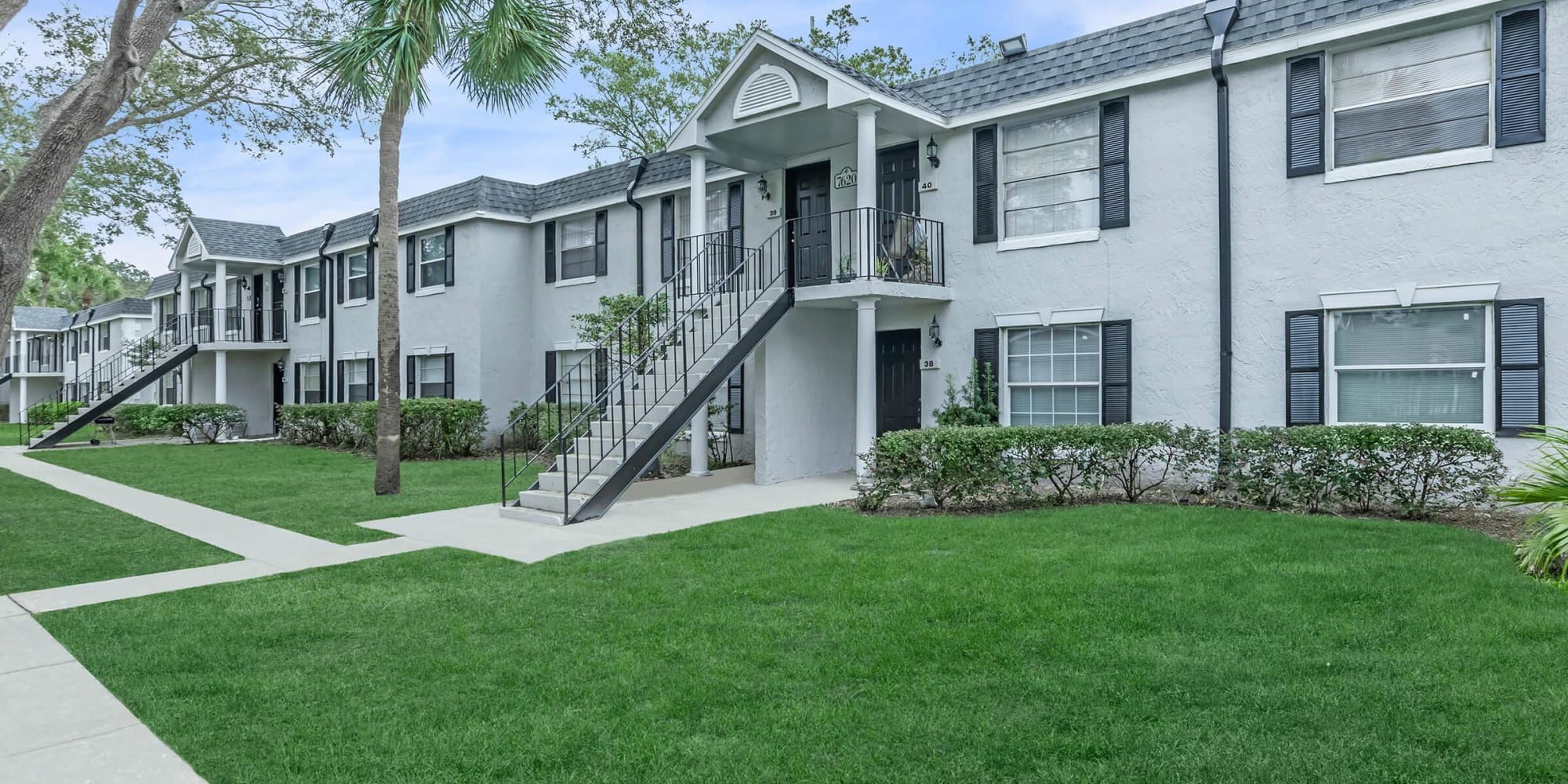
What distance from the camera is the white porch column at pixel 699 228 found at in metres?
13.4

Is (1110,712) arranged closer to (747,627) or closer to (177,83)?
(747,627)

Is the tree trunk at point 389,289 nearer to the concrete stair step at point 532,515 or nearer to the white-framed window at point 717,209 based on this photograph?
the concrete stair step at point 532,515

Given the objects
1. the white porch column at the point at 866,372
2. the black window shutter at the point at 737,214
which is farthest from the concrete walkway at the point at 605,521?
the black window shutter at the point at 737,214

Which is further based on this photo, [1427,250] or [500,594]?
[1427,250]

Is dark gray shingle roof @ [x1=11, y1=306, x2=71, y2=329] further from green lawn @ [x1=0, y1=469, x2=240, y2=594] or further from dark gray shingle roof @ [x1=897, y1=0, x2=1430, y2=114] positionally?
dark gray shingle roof @ [x1=897, y1=0, x2=1430, y2=114]

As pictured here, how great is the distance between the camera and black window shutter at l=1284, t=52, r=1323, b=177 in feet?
32.2

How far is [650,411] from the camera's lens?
36.1ft

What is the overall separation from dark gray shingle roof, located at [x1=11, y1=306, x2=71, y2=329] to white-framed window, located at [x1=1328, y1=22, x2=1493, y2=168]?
52.0 m

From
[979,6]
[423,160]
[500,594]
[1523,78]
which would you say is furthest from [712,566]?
[423,160]

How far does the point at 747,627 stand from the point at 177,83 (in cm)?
2108

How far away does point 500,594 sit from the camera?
6.50 meters

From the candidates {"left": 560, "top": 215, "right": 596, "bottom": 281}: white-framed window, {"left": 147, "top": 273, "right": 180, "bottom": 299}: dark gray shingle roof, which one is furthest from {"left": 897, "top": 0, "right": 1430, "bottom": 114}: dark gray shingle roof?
{"left": 147, "top": 273, "right": 180, "bottom": 299}: dark gray shingle roof

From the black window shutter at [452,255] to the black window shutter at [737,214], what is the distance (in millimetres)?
7474

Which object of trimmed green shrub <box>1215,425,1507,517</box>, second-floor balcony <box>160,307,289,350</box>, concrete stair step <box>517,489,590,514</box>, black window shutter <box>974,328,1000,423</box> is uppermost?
second-floor balcony <box>160,307,289,350</box>
